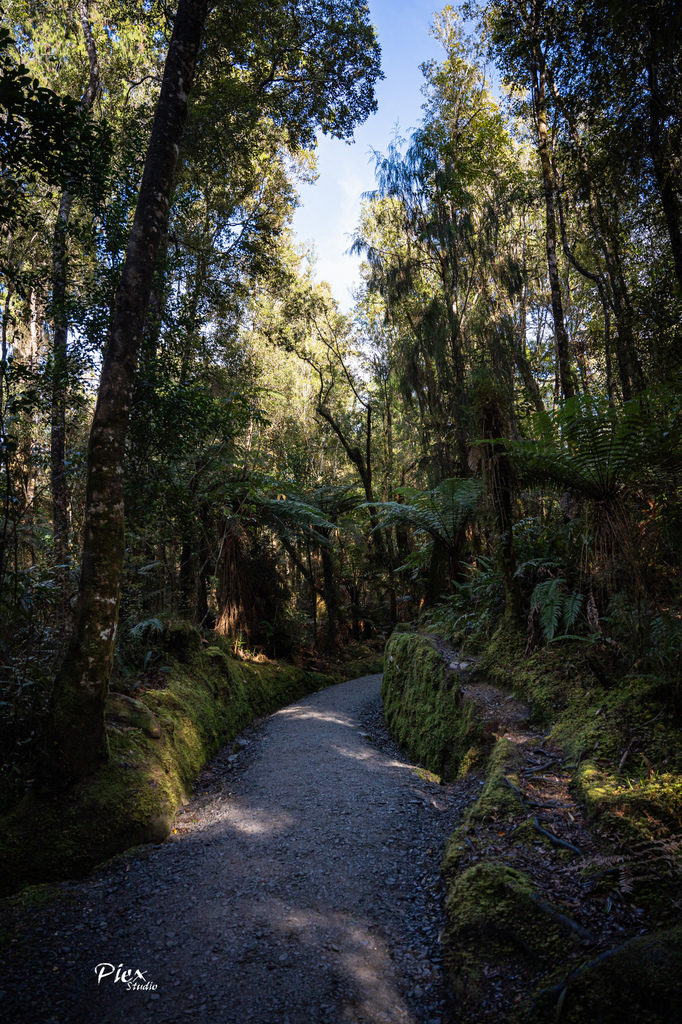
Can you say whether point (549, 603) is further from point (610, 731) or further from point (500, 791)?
point (500, 791)

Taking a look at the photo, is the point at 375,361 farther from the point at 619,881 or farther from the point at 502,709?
the point at 619,881

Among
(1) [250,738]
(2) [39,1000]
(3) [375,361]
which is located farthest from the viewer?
(3) [375,361]

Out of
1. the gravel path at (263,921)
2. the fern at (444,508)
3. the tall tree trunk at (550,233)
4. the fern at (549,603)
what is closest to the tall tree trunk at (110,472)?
the gravel path at (263,921)

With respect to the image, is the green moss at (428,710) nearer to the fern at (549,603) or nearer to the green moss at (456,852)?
the fern at (549,603)

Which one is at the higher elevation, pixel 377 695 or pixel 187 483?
pixel 187 483

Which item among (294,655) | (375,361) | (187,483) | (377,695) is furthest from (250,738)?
(375,361)

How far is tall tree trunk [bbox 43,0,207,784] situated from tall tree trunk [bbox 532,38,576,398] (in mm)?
4920

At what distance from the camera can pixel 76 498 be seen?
8.05m

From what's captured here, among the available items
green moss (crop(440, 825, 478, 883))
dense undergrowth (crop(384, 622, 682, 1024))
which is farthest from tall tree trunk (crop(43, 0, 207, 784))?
dense undergrowth (crop(384, 622, 682, 1024))

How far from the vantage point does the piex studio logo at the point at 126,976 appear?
7.50ft

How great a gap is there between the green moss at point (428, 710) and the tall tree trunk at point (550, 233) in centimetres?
387

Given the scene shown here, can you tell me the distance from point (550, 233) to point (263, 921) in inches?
330

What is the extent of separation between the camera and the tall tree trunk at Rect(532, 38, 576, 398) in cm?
697

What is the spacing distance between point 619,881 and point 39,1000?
250 centimetres
